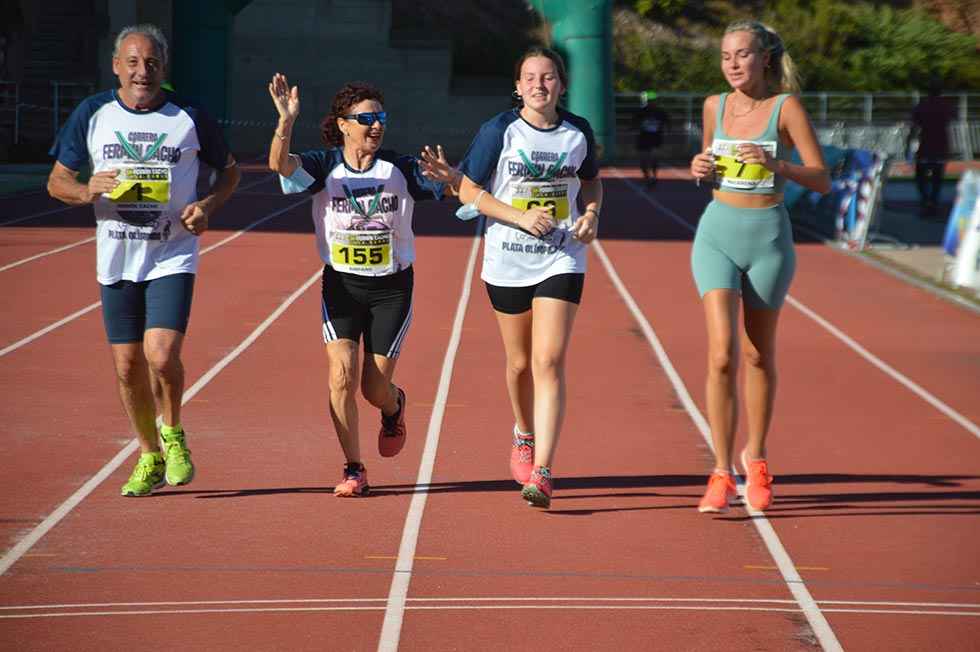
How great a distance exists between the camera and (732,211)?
6898 mm

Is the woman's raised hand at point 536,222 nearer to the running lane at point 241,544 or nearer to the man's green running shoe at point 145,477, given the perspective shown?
the running lane at point 241,544

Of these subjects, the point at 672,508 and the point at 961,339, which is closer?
the point at 672,508

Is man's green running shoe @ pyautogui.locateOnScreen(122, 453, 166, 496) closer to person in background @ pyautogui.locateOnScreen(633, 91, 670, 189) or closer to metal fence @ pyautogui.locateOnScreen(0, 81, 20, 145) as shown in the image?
person in background @ pyautogui.locateOnScreen(633, 91, 670, 189)

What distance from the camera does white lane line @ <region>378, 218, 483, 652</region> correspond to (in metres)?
5.44

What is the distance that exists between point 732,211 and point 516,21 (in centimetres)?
4538

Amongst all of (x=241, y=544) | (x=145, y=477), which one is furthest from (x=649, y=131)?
(x=241, y=544)

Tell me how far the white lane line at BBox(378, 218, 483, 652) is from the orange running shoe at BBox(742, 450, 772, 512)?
1.38 m

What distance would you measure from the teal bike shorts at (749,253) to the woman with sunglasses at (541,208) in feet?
1.64

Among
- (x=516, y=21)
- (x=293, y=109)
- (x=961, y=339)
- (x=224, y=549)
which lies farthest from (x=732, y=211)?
(x=516, y=21)

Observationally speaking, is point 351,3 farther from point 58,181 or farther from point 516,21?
point 58,181

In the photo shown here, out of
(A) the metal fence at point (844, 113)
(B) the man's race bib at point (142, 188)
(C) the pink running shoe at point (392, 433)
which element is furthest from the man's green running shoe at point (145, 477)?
(A) the metal fence at point (844, 113)

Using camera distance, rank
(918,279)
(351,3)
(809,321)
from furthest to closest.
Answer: (351,3)
(918,279)
(809,321)

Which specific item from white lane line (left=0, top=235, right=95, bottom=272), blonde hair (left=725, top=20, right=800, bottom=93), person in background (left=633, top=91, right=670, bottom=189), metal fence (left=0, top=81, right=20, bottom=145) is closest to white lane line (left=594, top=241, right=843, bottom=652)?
blonde hair (left=725, top=20, right=800, bottom=93)

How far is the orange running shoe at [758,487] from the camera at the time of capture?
6.99 m
